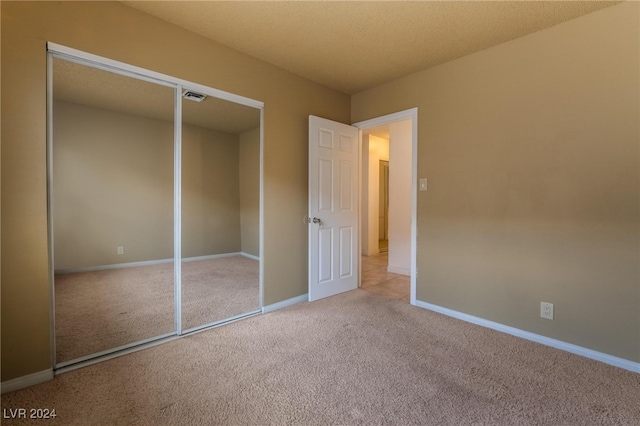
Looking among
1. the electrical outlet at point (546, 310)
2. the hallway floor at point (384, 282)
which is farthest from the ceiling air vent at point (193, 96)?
the electrical outlet at point (546, 310)

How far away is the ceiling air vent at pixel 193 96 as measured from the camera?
2452 mm

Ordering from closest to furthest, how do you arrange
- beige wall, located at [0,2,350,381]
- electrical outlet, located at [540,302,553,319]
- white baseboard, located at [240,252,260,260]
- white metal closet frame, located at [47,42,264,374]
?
beige wall, located at [0,2,350,381]
white metal closet frame, located at [47,42,264,374]
electrical outlet, located at [540,302,553,319]
white baseboard, located at [240,252,260,260]

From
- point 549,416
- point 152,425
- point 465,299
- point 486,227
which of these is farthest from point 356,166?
point 152,425

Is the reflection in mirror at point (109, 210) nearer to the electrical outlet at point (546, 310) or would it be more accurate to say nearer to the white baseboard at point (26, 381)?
the white baseboard at point (26, 381)

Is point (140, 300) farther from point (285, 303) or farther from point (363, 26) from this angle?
point (363, 26)

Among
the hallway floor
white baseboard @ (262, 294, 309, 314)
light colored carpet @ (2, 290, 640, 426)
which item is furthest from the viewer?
the hallway floor

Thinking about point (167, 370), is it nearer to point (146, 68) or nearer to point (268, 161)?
point (268, 161)

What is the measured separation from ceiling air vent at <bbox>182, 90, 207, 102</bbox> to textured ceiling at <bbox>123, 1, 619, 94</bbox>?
0.50m

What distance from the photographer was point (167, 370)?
192 cm

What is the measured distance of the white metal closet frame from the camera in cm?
183

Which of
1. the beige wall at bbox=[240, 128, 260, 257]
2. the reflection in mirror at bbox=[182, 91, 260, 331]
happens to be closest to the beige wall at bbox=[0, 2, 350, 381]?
the reflection in mirror at bbox=[182, 91, 260, 331]

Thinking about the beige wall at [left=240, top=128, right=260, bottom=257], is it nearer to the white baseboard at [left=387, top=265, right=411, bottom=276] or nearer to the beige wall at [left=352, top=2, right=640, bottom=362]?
the beige wall at [left=352, top=2, right=640, bottom=362]

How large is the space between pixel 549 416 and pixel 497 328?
1.13m

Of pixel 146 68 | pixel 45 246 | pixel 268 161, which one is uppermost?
pixel 146 68
